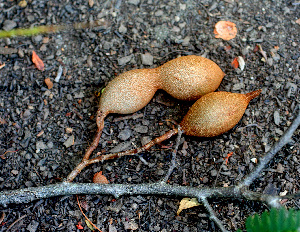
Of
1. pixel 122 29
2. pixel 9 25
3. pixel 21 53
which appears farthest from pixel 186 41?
pixel 9 25

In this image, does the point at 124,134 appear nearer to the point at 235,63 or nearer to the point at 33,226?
the point at 33,226

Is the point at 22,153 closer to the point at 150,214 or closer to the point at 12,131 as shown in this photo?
the point at 12,131

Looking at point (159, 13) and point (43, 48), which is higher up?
point (159, 13)

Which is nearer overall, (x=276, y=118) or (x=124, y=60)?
(x=276, y=118)

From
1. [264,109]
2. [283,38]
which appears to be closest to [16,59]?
[264,109]

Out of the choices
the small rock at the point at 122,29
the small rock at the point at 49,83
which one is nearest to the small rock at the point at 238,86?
the small rock at the point at 122,29

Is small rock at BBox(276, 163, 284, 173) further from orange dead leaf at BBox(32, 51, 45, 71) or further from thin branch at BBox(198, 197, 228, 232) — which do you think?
orange dead leaf at BBox(32, 51, 45, 71)

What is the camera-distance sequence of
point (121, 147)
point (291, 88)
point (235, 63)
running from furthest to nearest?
point (235, 63) → point (291, 88) → point (121, 147)
